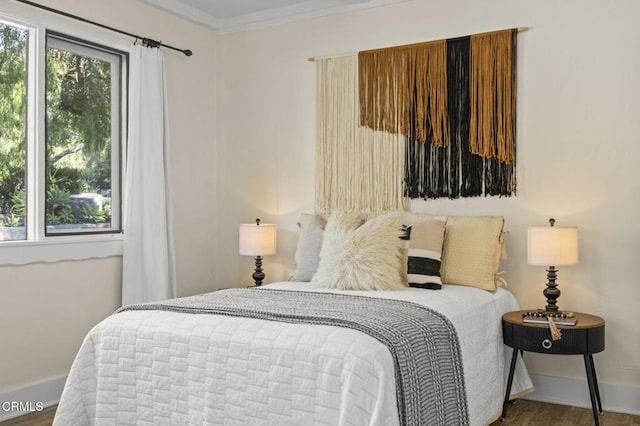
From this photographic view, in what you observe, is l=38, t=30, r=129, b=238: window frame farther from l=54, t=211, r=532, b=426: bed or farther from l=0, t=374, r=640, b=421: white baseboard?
l=54, t=211, r=532, b=426: bed

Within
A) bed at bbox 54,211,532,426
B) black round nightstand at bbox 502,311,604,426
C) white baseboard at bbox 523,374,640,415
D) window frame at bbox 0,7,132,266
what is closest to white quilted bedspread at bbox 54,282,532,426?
bed at bbox 54,211,532,426

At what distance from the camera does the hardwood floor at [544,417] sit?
335 centimetres

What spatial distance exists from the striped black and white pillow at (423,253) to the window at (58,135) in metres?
1.94

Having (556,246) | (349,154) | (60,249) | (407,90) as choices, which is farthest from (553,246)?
(60,249)

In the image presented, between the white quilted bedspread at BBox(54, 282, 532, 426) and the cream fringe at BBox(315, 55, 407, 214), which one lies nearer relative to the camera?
the white quilted bedspread at BBox(54, 282, 532, 426)

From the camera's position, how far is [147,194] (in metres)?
4.19

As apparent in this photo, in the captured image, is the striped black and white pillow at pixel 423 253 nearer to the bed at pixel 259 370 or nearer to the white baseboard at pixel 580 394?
A: the bed at pixel 259 370

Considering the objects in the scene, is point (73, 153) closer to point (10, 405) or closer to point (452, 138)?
point (10, 405)

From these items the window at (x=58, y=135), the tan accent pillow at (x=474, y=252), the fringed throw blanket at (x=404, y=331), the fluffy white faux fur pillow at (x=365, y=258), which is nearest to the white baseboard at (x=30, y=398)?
the window at (x=58, y=135)

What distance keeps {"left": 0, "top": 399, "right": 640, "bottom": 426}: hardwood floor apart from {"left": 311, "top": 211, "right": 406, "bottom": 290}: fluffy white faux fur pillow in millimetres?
929

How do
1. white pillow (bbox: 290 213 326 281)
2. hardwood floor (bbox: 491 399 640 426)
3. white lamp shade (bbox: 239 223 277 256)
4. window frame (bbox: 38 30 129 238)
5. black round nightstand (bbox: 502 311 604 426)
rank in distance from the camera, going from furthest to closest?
white lamp shade (bbox: 239 223 277 256)
window frame (bbox: 38 30 129 238)
white pillow (bbox: 290 213 326 281)
hardwood floor (bbox: 491 399 640 426)
black round nightstand (bbox: 502 311 604 426)

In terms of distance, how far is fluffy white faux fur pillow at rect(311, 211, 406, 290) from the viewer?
3.39m

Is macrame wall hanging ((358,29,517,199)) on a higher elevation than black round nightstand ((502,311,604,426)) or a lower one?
higher

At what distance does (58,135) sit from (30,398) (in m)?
1.53
